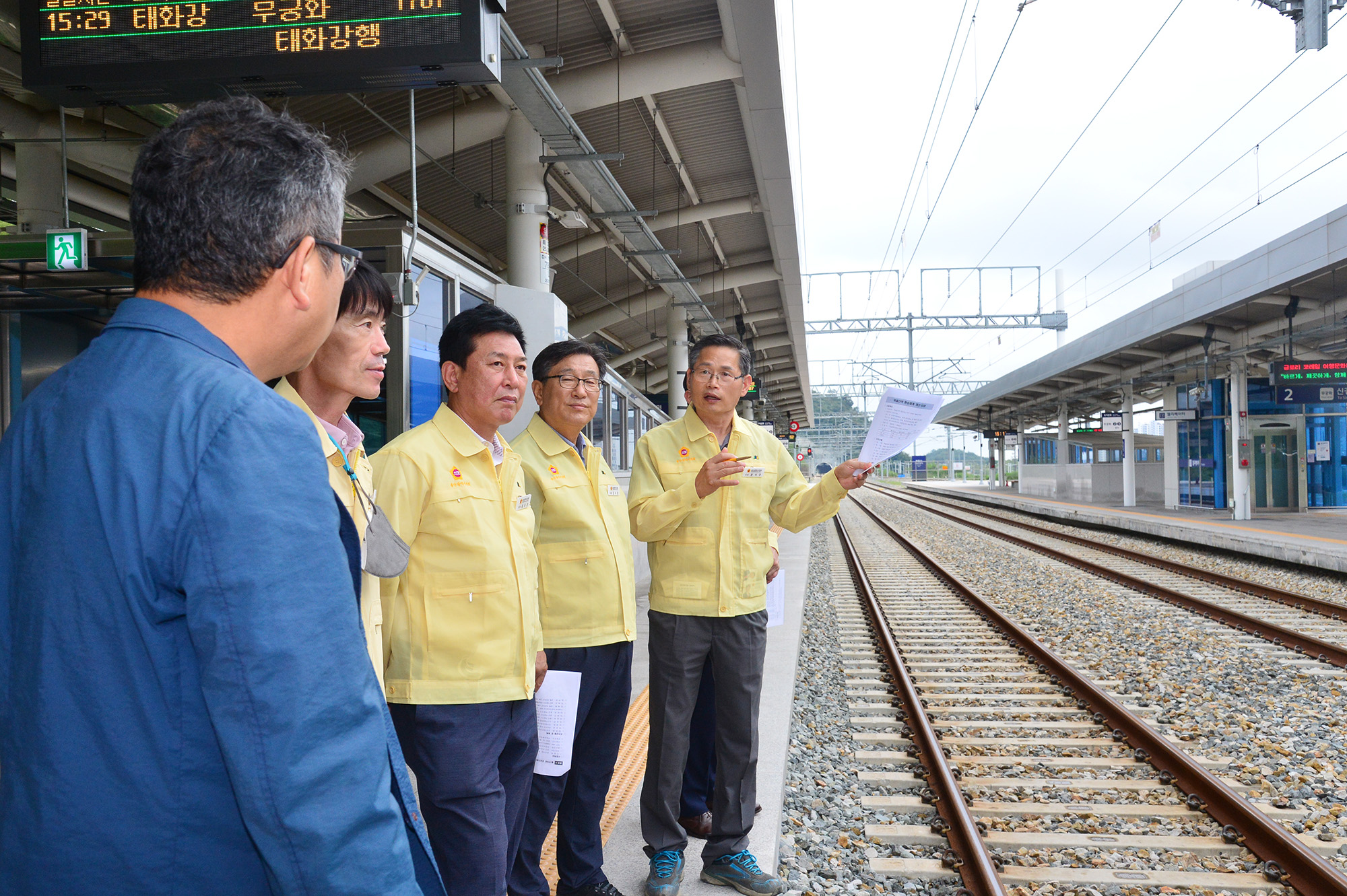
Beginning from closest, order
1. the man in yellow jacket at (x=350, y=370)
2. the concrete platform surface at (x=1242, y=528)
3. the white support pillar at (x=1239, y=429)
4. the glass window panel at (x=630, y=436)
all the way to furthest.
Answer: the man in yellow jacket at (x=350, y=370), the glass window panel at (x=630, y=436), the concrete platform surface at (x=1242, y=528), the white support pillar at (x=1239, y=429)

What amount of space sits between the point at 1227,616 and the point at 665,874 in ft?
27.0

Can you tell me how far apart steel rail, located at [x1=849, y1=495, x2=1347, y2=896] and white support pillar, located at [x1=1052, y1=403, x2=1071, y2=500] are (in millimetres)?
29897

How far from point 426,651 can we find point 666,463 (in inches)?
54.6

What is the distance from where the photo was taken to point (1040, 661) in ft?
24.6

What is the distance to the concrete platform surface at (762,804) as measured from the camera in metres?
3.29

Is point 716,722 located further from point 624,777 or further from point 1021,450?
point 1021,450

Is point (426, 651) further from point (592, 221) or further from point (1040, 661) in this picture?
point (592, 221)

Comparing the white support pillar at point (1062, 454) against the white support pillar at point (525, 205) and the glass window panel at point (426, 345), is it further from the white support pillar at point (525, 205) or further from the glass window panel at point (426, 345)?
the glass window panel at point (426, 345)

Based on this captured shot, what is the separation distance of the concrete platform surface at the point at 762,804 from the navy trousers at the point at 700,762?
0.46 ft

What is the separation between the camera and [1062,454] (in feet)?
119

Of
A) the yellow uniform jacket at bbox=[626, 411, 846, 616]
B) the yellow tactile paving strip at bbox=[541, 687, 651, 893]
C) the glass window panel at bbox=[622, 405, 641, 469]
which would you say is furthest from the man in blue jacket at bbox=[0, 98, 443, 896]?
the glass window panel at bbox=[622, 405, 641, 469]

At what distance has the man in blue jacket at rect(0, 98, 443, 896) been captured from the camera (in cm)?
99

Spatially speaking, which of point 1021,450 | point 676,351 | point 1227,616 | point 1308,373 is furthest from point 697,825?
point 1021,450

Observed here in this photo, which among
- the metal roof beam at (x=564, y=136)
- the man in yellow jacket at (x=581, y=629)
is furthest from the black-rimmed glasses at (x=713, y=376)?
the metal roof beam at (x=564, y=136)
